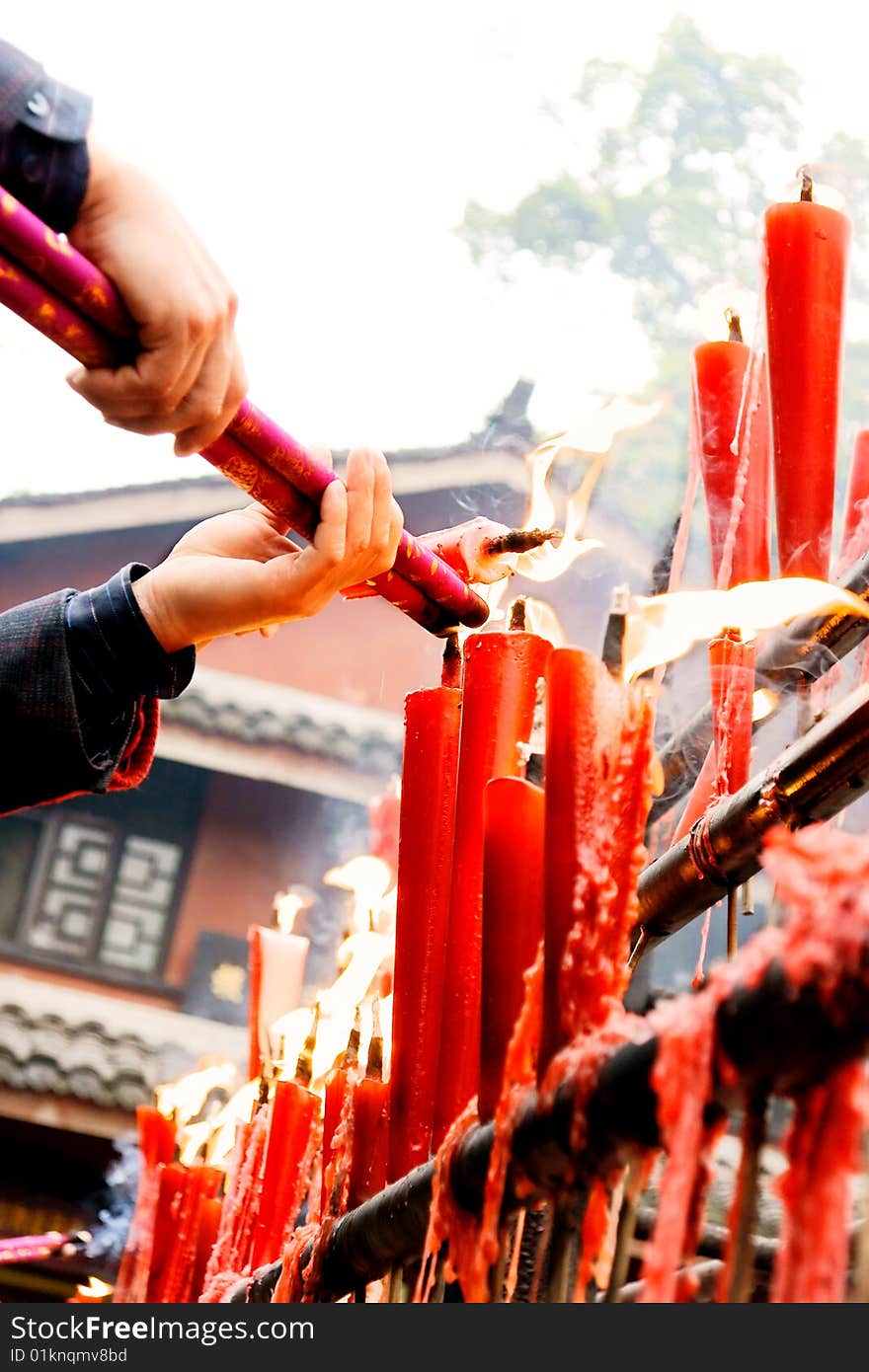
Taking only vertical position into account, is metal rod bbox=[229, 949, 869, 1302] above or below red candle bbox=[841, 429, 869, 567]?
below

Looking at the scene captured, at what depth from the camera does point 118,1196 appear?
361 inches

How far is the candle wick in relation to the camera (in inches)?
94.3

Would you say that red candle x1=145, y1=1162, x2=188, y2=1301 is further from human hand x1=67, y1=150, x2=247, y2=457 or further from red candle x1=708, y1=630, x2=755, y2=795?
human hand x1=67, y1=150, x2=247, y2=457

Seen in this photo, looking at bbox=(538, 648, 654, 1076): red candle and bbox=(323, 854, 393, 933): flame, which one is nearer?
bbox=(538, 648, 654, 1076): red candle

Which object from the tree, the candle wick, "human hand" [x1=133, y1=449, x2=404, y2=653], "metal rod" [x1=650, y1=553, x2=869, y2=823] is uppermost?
the tree

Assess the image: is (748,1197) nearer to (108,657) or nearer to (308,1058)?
(108,657)

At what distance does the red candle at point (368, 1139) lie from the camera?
173 centimetres

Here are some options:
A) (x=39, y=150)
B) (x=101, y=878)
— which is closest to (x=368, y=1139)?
(x=39, y=150)

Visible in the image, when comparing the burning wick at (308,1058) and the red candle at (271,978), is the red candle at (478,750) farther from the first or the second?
the red candle at (271,978)

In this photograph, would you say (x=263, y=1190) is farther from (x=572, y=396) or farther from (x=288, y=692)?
(x=288, y=692)

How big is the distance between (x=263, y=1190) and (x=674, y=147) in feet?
60.2

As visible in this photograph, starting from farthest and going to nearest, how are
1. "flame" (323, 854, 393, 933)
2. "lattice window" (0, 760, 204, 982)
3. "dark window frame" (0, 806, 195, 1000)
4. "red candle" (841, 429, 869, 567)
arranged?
"lattice window" (0, 760, 204, 982) → "dark window frame" (0, 806, 195, 1000) → "flame" (323, 854, 393, 933) → "red candle" (841, 429, 869, 567)

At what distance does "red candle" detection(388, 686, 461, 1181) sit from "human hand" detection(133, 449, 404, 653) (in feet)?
0.75

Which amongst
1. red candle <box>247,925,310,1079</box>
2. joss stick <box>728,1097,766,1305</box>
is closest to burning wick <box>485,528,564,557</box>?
joss stick <box>728,1097,766,1305</box>
